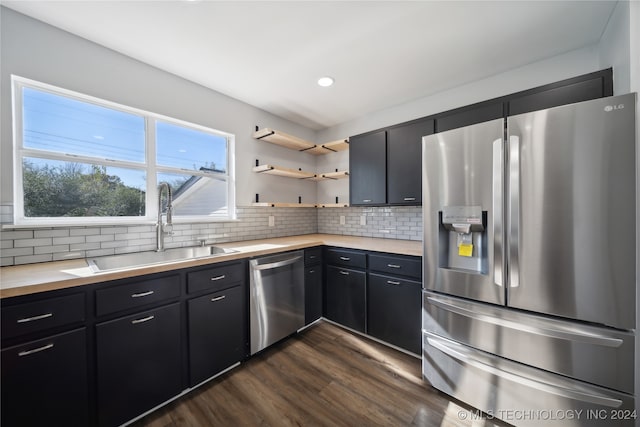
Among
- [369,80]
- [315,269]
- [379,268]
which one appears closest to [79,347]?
[315,269]

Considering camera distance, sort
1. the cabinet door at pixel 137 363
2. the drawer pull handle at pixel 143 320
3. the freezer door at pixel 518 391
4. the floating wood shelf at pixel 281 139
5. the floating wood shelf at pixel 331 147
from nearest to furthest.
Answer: the freezer door at pixel 518 391 → the cabinet door at pixel 137 363 → the drawer pull handle at pixel 143 320 → the floating wood shelf at pixel 281 139 → the floating wood shelf at pixel 331 147

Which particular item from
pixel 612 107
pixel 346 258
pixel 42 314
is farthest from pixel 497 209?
pixel 42 314

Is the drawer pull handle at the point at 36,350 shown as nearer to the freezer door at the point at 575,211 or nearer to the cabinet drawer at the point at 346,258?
the cabinet drawer at the point at 346,258

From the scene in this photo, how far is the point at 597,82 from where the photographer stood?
162 cm

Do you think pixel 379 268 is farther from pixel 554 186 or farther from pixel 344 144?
pixel 344 144

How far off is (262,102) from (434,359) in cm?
298

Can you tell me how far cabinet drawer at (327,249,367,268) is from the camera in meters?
2.38

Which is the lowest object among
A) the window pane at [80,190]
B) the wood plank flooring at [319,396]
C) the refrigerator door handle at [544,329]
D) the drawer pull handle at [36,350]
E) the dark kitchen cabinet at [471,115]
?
the wood plank flooring at [319,396]

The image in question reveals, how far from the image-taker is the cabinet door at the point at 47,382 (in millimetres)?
1095

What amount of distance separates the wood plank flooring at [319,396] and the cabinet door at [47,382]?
408 mm

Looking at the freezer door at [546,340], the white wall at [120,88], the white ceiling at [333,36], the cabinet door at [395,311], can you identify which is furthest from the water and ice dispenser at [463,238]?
the white wall at [120,88]

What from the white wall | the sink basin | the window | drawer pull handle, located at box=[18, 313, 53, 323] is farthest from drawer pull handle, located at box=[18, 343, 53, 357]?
the white wall

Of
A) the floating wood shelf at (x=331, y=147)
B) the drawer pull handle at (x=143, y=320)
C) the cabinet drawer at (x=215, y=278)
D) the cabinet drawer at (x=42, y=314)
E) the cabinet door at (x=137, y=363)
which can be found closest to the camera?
the cabinet drawer at (x=42, y=314)

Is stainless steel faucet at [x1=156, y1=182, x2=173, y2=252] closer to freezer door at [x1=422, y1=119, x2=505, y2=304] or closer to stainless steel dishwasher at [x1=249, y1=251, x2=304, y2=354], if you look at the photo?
stainless steel dishwasher at [x1=249, y1=251, x2=304, y2=354]
